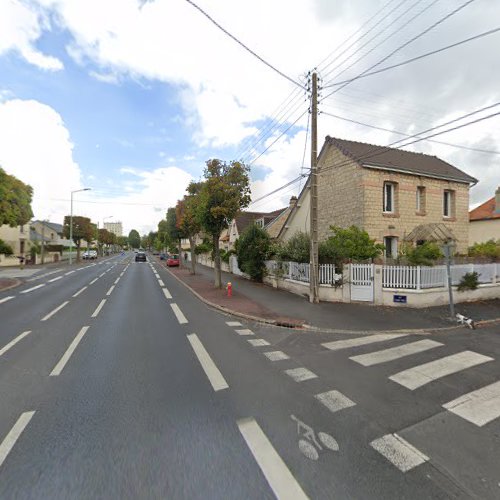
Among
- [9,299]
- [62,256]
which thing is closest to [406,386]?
[9,299]

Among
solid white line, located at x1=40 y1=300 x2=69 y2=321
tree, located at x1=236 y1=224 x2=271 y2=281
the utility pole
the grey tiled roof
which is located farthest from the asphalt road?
the grey tiled roof

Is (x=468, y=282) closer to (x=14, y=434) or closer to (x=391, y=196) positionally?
(x=391, y=196)

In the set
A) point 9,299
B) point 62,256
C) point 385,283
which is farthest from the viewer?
point 62,256

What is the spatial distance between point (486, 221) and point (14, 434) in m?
31.5

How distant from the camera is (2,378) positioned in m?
4.38

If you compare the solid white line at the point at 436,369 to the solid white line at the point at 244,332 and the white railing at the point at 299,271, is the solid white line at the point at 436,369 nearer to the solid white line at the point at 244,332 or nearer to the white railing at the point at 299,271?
the solid white line at the point at 244,332

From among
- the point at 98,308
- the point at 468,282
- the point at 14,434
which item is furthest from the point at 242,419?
the point at 468,282

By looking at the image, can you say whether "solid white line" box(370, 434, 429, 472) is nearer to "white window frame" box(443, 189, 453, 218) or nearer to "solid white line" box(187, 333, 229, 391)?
"solid white line" box(187, 333, 229, 391)

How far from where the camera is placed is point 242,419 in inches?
132

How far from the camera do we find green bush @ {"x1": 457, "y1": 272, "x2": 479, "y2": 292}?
11.0 meters

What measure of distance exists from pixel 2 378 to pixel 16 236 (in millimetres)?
46089

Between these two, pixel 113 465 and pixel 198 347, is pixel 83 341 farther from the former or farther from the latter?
pixel 113 465

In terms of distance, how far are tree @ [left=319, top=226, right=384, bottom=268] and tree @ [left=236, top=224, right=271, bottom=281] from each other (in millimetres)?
5100

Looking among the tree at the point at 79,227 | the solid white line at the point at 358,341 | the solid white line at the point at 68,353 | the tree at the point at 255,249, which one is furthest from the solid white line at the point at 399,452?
the tree at the point at 79,227
